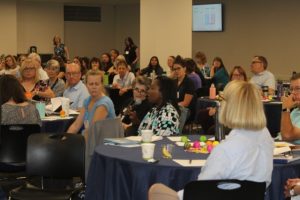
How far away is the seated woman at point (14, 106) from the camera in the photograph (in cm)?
564

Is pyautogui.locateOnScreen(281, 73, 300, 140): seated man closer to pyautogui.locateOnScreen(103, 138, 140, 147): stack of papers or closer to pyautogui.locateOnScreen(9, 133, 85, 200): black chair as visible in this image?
pyautogui.locateOnScreen(103, 138, 140, 147): stack of papers

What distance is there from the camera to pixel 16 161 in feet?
17.8

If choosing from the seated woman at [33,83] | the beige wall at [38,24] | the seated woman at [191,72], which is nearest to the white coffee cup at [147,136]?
the seated woman at [33,83]

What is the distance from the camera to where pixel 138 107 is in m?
6.44

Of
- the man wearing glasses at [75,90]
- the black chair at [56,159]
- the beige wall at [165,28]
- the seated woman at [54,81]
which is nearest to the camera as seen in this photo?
the black chair at [56,159]

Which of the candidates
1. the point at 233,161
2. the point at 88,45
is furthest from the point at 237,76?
the point at 88,45

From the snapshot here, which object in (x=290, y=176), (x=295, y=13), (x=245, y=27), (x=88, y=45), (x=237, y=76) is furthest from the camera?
(x=88, y=45)

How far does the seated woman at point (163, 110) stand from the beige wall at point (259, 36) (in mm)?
10318

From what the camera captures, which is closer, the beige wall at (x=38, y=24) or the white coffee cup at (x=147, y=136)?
the white coffee cup at (x=147, y=136)

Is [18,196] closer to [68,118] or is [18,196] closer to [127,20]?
[68,118]

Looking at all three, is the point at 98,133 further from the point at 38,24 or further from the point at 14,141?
the point at 38,24

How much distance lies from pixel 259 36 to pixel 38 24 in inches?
303

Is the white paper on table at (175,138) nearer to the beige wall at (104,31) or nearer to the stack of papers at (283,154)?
the stack of papers at (283,154)

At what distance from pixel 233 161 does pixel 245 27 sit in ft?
44.2
